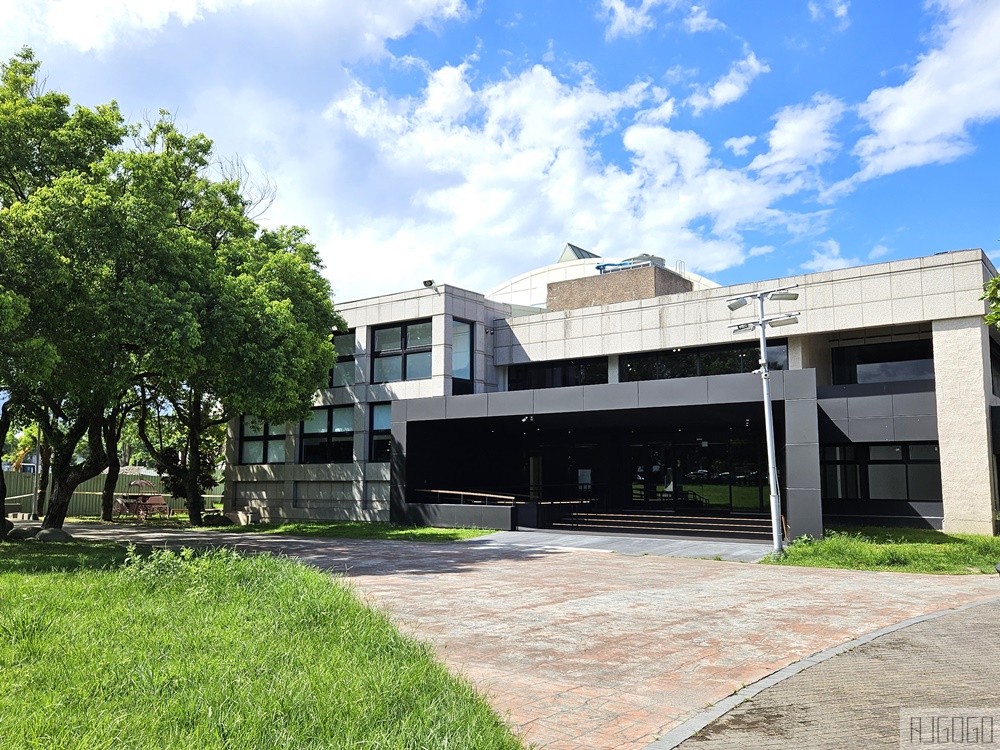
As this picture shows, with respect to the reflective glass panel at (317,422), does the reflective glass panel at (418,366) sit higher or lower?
higher

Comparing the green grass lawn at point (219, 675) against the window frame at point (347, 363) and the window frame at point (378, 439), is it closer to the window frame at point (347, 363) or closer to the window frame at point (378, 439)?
the window frame at point (378, 439)

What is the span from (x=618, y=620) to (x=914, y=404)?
18.4 m

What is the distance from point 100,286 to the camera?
58.9 ft

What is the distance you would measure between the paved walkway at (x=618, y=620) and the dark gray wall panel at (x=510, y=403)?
24.9 ft

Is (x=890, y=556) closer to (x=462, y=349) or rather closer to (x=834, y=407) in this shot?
(x=834, y=407)

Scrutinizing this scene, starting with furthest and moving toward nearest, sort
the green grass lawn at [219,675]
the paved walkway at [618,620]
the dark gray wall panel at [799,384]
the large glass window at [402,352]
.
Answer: the large glass window at [402,352] < the dark gray wall panel at [799,384] < the paved walkway at [618,620] < the green grass lawn at [219,675]

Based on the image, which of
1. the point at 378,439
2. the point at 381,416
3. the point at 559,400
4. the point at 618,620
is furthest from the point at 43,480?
the point at 618,620

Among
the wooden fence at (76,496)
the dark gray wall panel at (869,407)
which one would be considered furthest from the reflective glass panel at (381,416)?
the dark gray wall panel at (869,407)

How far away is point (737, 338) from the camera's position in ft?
90.7

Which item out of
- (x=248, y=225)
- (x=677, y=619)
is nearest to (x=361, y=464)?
(x=248, y=225)

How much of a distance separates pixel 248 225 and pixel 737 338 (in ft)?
57.1

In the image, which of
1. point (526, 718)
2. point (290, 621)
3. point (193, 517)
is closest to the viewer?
point (526, 718)

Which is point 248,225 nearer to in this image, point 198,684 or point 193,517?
point 193,517

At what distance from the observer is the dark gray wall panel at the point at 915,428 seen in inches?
966
